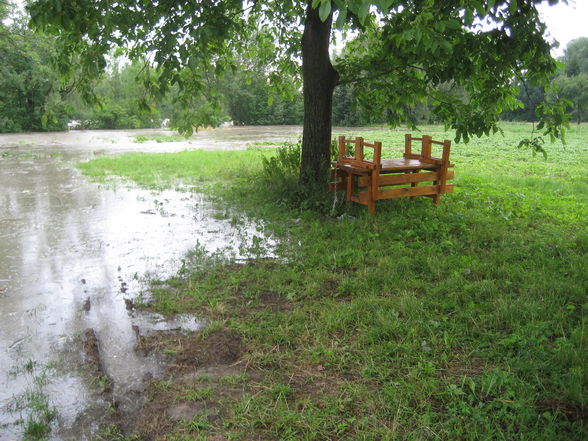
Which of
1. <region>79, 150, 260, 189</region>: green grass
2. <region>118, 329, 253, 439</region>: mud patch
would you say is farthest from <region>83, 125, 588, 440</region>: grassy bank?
<region>79, 150, 260, 189</region>: green grass

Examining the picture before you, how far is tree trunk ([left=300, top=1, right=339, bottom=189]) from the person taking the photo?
8.59 metres

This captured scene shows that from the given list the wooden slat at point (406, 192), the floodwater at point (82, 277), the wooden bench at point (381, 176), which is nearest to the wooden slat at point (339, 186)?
the wooden bench at point (381, 176)

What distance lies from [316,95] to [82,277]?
517cm

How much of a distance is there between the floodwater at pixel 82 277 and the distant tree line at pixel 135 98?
168 centimetres

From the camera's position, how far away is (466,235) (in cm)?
663

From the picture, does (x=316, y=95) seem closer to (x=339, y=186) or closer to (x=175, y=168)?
(x=339, y=186)

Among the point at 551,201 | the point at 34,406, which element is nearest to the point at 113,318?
the point at 34,406

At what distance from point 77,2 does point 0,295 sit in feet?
11.6

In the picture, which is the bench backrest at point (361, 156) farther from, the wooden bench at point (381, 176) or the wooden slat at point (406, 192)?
the wooden slat at point (406, 192)

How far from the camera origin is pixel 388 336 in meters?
4.00

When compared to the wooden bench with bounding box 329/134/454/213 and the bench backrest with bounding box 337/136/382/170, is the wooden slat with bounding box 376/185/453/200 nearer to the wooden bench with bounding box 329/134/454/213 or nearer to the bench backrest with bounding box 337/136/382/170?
the wooden bench with bounding box 329/134/454/213

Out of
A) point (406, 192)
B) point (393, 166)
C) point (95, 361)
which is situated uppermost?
point (393, 166)

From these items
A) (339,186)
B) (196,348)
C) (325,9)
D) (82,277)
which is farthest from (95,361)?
(339,186)

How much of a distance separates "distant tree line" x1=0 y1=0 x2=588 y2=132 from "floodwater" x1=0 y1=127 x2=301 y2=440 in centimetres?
168
